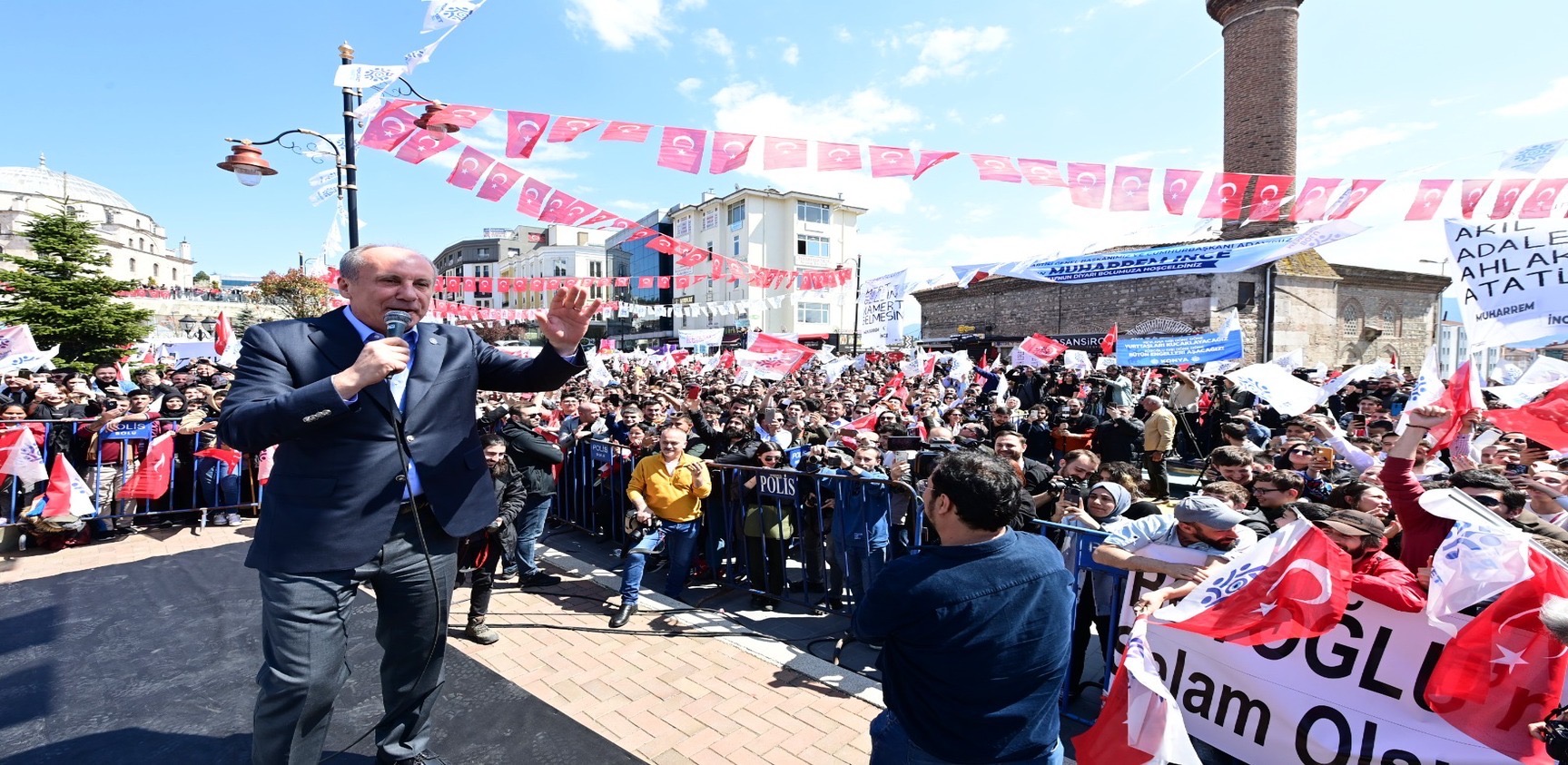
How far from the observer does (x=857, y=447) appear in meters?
6.16

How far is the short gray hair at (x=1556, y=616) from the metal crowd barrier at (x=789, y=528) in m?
2.94

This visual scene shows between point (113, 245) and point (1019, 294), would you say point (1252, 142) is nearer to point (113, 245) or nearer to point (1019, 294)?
point (1019, 294)

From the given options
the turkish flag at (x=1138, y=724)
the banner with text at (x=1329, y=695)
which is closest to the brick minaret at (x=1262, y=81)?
the banner with text at (x=1329, y=695)

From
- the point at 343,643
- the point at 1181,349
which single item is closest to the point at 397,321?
the point at 343,643

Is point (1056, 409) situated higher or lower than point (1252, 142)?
lower

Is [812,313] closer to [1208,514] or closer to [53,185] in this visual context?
[1208,514]

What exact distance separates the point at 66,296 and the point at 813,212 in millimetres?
46078

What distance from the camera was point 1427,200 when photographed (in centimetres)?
944

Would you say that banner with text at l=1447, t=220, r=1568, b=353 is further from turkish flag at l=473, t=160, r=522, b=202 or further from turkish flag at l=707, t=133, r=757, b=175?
turkish flag at l=473, t=160, r=522, b=202

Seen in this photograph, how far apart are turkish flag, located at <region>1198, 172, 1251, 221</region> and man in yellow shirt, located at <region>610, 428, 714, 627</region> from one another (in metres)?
8.14

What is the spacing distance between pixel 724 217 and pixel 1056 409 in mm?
50827

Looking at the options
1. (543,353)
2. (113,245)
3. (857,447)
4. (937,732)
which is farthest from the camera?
(113,245)

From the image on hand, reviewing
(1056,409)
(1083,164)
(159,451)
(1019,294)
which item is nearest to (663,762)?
(159,451)

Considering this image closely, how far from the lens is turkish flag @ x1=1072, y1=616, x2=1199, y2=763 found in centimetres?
234
